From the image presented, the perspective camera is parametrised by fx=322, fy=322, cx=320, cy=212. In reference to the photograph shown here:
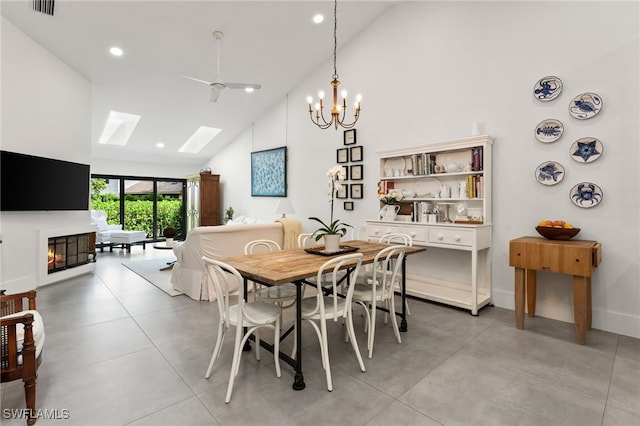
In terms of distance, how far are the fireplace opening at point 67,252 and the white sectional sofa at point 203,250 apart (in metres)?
1.86

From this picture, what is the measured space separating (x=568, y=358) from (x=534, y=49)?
9.93 ft

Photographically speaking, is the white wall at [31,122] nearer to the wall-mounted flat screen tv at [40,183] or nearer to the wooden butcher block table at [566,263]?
the wall-mounted flat screen tv at [40,183]

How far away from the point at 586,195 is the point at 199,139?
8053 millimetres

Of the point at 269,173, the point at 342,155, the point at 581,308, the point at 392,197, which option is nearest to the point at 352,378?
the point at 581,308

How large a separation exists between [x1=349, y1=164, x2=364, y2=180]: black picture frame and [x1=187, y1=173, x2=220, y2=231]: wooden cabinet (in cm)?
474

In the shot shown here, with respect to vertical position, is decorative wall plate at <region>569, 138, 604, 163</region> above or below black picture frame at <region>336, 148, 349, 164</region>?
below

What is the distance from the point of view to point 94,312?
346 centimetres

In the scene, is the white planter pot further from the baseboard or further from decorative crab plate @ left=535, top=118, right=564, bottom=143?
decorative crab plate @ left=535, top=118, right=564, bottom=143

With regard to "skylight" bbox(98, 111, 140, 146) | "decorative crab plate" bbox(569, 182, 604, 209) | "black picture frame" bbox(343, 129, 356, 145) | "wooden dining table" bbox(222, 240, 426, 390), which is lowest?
"wooden dining table" bbox(222, 240, 426, 390)

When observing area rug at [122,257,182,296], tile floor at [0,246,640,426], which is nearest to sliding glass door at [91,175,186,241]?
area rug at [122,257,182,296]

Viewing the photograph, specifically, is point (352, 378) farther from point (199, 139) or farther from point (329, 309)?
point (199, 139)

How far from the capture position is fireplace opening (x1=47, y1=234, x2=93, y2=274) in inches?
180

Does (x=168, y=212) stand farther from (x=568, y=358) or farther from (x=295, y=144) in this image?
(x=568, y=358)

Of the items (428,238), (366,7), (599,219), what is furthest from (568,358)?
(366,7)
